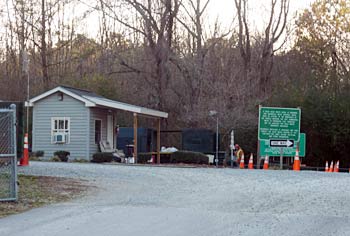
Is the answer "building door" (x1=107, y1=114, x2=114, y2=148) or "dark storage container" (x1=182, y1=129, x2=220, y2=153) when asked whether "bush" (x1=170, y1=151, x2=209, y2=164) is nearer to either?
"dark storage container" (x1=182, y1=129, x2=220, y2=153)

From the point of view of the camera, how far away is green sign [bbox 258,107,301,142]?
26.1 m

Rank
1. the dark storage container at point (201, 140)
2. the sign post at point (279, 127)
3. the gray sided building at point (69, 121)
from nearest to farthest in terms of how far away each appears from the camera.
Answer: the sign post at point (279, 127) < the gray sided building at point (69, 121) < the dark storage container at point (201, 140)

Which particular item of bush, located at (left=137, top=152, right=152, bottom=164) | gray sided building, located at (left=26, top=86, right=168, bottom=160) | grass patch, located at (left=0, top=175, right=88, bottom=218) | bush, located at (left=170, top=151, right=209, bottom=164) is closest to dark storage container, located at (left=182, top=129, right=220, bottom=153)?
bush, located at (left=170, top=151, right=209, bottom=164)

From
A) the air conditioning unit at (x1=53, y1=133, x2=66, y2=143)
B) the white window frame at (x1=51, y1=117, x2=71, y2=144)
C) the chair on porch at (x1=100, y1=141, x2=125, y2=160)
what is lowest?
the chair on porch at (x1=100, y1=141, x2=125, y2=160)

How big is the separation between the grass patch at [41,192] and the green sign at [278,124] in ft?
42.4

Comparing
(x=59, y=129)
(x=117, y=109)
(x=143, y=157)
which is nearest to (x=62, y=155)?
(x=59, y=129)

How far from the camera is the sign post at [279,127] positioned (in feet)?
85.5

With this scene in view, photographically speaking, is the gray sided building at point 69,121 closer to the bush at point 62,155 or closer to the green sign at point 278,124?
the bush at point 62,155

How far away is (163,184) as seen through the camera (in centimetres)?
1412

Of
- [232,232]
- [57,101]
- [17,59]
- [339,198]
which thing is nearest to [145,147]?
[57,101]

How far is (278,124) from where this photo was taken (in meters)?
26.3

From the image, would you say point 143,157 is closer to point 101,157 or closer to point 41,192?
point 101,157

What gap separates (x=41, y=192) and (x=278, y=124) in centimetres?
1571

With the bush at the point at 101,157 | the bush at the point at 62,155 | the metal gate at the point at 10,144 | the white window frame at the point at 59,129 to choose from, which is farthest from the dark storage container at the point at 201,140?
the metal gate at the point at 10,144
